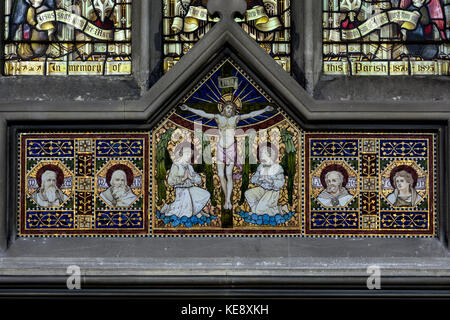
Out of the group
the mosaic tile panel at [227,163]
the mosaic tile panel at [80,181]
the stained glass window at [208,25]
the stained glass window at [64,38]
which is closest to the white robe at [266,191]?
the mosaic tile panel at [227,163]

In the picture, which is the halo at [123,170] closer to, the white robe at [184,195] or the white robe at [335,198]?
the white robe at [184,195]

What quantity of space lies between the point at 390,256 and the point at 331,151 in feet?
2.72

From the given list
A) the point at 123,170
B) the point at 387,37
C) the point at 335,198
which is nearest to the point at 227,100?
the point at 123,170

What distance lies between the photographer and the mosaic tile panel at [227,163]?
15.8 ft

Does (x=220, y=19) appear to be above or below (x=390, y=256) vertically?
above

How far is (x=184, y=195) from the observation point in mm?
4840

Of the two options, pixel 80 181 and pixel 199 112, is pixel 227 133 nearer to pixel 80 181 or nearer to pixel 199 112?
pixel 199 112

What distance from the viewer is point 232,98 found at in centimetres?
488

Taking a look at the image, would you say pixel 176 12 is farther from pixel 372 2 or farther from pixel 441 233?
pixel 441 233

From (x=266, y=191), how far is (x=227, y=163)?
1.11ft

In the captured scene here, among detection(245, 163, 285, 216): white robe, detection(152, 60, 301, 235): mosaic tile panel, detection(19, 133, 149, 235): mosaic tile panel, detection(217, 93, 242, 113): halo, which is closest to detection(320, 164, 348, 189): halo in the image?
detection(152, 60, 301, 235): mosaic tile panel

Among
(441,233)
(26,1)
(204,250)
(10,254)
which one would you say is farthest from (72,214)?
(441,233)

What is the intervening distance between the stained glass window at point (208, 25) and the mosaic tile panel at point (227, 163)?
414 millimetres

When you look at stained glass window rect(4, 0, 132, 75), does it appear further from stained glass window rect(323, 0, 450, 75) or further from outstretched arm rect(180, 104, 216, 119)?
stained glass window rect(323, 0, 450, 75)
